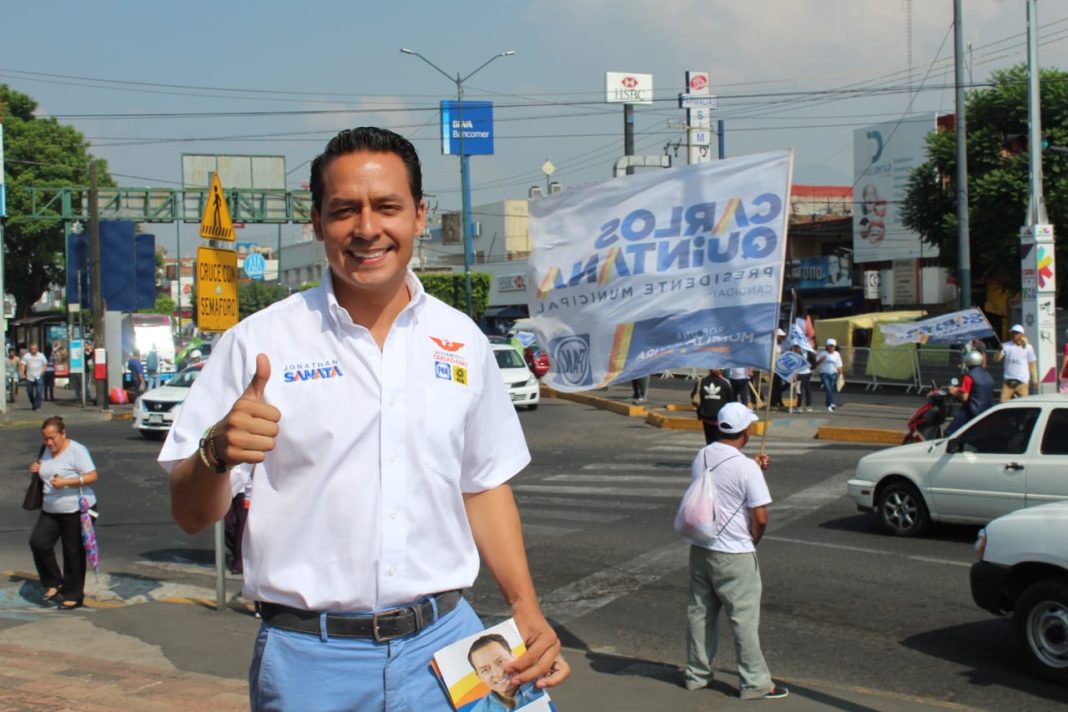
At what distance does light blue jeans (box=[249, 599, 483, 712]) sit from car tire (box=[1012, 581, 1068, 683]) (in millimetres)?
5807

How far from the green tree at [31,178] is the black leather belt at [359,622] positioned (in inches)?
2280

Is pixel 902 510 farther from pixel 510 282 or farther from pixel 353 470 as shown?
pixel 510 282

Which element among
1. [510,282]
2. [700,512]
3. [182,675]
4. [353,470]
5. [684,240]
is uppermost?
[510,282]

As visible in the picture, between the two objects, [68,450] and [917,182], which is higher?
[917,182]

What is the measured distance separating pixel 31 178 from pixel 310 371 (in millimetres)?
61564

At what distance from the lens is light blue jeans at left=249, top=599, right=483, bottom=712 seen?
8.68 ft

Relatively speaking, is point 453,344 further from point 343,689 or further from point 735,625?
point 735,625

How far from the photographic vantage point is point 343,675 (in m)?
2.65

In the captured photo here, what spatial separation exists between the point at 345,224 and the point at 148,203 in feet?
168

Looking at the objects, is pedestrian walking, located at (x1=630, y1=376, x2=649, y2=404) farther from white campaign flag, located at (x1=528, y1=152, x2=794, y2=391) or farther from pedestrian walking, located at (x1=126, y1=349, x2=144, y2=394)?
white campaign flag, located at (x1=528, y1=152, x2=794, y2=391)

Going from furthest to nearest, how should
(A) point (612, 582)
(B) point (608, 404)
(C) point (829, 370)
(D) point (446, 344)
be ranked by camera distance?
(B) point (608, 404), (C) point (829, 370), (A) point (612, 582), (D) point (446, 344)

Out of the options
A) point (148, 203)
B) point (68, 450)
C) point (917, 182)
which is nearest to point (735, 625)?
point (68, 450)

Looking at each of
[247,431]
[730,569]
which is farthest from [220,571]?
[247,431]

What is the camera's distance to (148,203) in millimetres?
50969
